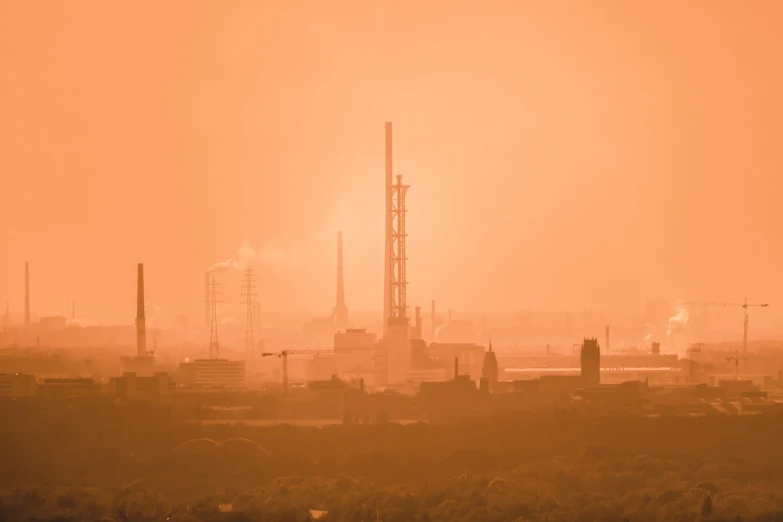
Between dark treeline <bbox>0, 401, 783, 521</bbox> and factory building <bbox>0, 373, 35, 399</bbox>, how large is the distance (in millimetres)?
5520

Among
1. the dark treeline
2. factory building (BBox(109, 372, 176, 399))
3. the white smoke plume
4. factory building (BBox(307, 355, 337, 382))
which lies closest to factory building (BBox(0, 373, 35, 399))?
factory building (BBox(109, 372, 176, 399))

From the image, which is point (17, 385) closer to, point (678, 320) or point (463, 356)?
point (463, 356)

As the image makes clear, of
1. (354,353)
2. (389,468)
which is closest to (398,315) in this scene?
(354,353)

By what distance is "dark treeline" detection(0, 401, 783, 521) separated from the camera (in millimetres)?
45156

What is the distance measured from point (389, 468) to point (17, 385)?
26014 mm

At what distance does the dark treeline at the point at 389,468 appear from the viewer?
45.2 meters

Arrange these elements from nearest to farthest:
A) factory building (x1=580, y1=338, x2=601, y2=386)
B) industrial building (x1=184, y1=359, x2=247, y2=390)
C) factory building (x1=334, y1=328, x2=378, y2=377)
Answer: industrial building (x1=184, y1=359, x2=247, y2=390)
factory building (x1=580, y1=338, x2=601, y2=386)
factory building (x1=334, y1=328, x2=378, y2=377)

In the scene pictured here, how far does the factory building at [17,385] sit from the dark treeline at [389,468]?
5520 millimetres

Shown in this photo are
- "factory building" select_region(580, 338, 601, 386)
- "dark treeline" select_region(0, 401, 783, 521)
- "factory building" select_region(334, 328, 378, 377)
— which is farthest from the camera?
"factory building" select_region(334, 328, 378, 377)

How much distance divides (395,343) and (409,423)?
953 inches

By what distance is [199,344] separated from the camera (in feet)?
389

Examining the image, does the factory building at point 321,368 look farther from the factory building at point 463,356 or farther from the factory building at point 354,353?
the factory building at point 463,356

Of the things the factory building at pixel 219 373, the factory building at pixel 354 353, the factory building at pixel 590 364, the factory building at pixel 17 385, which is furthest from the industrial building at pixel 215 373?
the factory building at pixel 590 364

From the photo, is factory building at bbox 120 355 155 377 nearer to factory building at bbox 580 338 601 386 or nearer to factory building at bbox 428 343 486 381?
factory building at bbox 428 343 486 381
